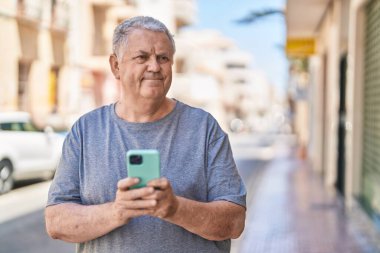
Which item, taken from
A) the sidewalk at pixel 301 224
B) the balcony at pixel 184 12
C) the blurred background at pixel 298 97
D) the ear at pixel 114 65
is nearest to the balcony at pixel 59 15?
the blurred background at pixel 298 97

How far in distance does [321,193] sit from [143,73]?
35.7 feet

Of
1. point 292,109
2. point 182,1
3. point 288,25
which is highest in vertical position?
point 182,1

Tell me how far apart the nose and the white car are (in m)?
10.3

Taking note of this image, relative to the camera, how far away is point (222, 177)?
6.98 ft

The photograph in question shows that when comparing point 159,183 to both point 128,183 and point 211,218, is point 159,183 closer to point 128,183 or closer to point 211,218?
point 128,183

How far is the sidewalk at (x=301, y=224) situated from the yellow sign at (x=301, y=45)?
7.65 m

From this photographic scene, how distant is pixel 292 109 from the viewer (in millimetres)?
54906

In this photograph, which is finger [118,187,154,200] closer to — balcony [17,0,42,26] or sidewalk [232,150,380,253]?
sidewalk [232,150,380,253]

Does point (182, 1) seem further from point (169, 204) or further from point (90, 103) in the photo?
point (169, 204)

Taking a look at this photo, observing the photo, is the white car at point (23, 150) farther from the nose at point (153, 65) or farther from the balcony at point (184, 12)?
the balcony at point (184, 12)

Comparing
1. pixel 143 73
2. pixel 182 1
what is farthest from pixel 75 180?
pixel 182 1

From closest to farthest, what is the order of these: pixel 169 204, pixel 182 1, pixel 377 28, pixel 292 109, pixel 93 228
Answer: pixel 169 204 → pixel 93 228 → pixel 377 28 → pixel 182 1 → pixel 292 109

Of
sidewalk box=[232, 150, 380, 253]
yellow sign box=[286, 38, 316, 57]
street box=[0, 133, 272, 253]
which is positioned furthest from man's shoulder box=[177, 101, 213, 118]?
yellow sign box=[286, 38, 316, 57]

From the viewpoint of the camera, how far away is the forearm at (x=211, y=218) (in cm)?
195
